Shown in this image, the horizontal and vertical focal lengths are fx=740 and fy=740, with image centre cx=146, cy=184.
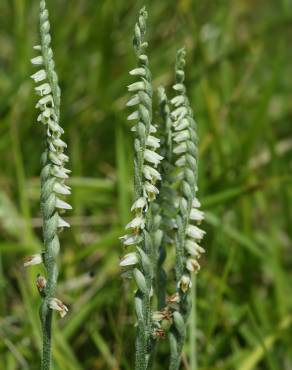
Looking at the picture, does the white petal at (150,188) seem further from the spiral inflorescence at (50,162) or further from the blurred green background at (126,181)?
the blurred green background at (126,181)

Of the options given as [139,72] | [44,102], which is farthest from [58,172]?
[139,72]

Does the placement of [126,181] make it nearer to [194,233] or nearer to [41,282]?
[194,233]

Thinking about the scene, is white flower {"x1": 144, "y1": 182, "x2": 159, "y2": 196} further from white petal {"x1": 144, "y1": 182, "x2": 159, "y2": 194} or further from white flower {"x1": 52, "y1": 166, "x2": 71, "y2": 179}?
white flower {"x1": 52, "y1": 166, "x2": 71, "y2": 179}

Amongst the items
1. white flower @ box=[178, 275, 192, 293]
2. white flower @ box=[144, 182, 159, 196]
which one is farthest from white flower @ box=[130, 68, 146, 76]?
white flower @ box=[178, 275, 192, 293]

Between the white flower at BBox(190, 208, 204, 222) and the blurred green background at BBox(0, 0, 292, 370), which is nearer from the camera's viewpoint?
the white flower at BBox(190, 208, 204, 222)

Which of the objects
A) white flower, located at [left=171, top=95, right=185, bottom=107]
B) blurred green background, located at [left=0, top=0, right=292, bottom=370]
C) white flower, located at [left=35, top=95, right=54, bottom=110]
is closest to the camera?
white flower, located at [left=35, top=95, right=54, bottom=110]

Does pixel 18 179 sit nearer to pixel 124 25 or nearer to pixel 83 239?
pixel 83 239
